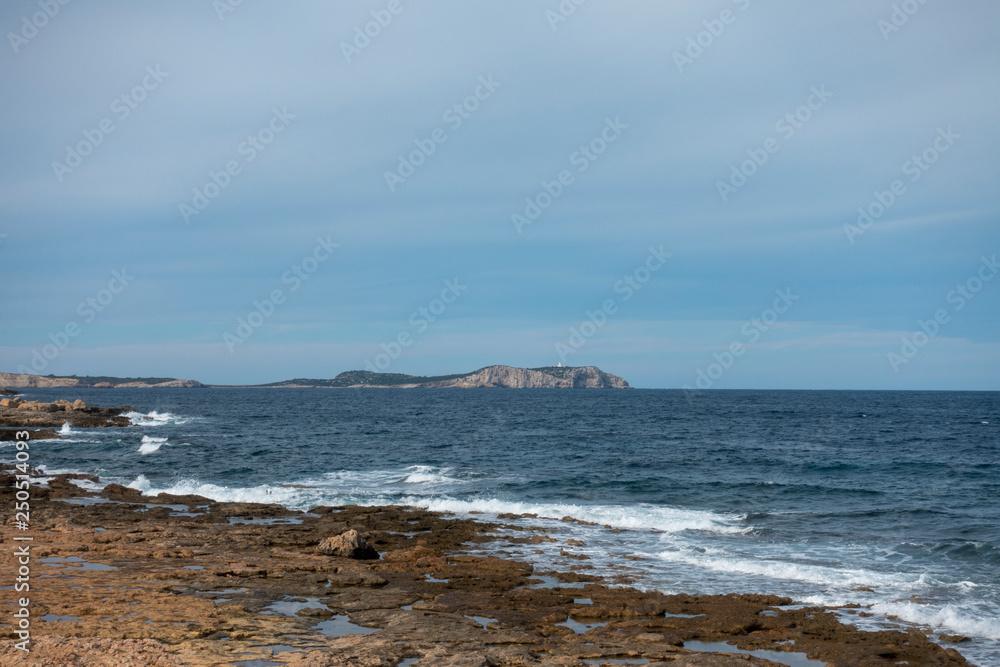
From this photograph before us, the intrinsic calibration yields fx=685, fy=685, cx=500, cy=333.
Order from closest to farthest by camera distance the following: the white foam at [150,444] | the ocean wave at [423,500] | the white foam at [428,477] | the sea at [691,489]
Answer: the sea at [691,489] < the ocean wave at [423,500] < the white foam at [428,477] < the white foam at [150,444]

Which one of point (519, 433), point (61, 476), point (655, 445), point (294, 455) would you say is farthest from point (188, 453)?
point (655, 445)

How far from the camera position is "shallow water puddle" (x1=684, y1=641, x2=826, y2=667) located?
1320 cm

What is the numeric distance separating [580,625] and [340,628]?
5.13m

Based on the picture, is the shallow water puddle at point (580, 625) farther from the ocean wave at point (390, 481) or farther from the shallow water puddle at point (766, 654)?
the ocean wave at point (390, 481)

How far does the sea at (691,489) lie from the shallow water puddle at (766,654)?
300 cm

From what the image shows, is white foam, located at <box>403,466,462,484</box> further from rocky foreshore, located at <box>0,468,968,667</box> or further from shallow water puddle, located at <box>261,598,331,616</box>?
shallow water puddle, located at <box>261,598,331,616</box>

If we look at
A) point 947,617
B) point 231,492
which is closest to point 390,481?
point 231,492

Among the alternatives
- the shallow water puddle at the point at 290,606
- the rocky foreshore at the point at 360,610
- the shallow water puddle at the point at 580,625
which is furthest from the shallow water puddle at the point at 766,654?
the shallow water puddle at the point at 290,606

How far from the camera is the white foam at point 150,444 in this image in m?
50.1

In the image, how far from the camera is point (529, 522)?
1074 inches

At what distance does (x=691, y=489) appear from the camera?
114 feet

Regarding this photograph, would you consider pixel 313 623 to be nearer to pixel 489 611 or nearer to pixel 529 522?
pixel 489 611

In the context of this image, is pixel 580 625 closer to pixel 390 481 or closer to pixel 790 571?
pixel 790 571

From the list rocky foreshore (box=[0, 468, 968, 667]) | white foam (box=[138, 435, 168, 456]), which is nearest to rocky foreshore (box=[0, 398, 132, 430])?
white foam (box=[138, 435, 168, 456])
